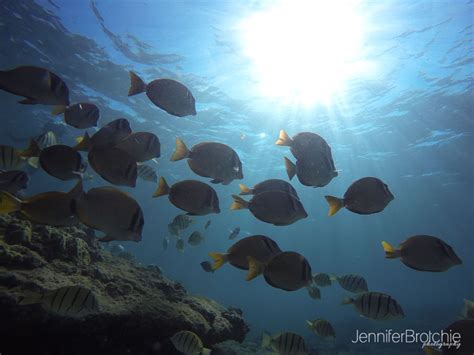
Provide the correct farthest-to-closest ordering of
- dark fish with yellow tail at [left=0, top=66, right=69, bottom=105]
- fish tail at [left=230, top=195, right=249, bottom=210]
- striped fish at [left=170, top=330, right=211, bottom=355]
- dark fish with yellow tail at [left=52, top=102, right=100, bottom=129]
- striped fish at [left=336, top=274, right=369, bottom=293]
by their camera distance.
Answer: striped fish at [left=336, top=274, right=369, bottom=293]
striped fish at [left=170, top=330, right=211, bottom=355]
dark fish with yellow tail at [left=52, top=102, right=100, bottom=129]
fish tail at [left=230, top=195, right=249, bottom=210]
dark fish with yellow tail at [left=0, top=66, right=69, bottom=105]

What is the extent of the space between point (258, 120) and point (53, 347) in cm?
2230

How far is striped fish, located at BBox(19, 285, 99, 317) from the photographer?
3.52m

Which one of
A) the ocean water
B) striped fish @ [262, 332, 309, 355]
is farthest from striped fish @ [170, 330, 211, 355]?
the ocean water

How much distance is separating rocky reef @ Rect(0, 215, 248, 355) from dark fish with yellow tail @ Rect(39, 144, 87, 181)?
2121 millimetres

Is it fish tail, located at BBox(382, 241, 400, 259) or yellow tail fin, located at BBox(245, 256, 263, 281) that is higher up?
fish tail, located at BBox(382, 241, 400, 259)

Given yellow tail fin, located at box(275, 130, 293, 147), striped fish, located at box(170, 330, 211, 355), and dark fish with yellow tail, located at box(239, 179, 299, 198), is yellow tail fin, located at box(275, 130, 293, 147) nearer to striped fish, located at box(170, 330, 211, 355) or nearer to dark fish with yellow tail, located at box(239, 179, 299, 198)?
dark fish with yellow tail, located at box(239, 179, 299, 198)

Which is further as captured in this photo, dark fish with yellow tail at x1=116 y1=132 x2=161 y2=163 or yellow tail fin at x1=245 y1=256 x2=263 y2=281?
dark fish with yellow tail at x1=116 y1=132 x2=161 y2=163

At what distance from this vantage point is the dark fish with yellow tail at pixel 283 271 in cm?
A: 339

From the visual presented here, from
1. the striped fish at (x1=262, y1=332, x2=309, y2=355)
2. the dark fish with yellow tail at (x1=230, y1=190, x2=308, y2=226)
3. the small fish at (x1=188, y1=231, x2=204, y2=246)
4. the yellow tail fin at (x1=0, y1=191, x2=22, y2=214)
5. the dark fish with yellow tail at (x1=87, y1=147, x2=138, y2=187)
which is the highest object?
the small fish at (x1=188, y1=231, x2=204, y2=246)

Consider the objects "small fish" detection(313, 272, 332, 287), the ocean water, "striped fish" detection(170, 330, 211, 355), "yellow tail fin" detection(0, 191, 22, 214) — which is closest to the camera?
"yellow tail fin" detection(0, 191, 22, 214)

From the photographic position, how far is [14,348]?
4.45 meters

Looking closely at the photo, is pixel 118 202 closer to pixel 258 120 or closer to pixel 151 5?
pixel 151 5

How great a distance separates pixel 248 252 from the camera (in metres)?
3.72

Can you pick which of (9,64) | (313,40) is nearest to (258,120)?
(313,40)
